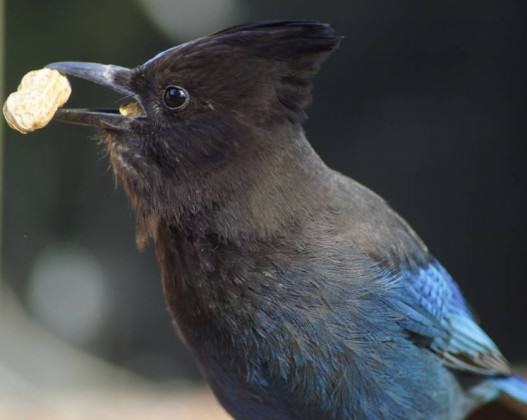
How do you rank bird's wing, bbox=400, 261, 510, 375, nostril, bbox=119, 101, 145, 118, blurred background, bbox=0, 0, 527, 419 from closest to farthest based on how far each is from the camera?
nostril, bbox=119, 101, 145, 118 < bird's wing, bbox=400, 261, 510, 375 < blurred background, bbox=0, 0, 527, 419

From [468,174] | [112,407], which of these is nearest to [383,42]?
[468,174]

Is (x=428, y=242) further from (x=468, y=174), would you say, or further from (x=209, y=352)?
(x=209, y=352)

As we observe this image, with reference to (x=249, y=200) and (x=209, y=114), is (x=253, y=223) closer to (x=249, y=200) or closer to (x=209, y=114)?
(x=249, y=200)

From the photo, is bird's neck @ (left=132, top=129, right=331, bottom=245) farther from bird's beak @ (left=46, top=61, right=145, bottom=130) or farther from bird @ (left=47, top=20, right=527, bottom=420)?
bird's beak @ (left=46, top=61, right=145, bottom=130)

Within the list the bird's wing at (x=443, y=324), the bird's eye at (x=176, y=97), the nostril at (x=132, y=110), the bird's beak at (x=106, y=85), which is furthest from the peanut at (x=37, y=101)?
the bird's wing at (x=443, y=324)

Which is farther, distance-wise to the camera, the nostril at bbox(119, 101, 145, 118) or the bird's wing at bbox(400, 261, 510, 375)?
the bird's wing at bbox(400, 261, 510, 375)

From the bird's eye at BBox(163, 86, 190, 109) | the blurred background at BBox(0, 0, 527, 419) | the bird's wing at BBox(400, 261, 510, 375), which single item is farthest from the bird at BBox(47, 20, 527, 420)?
the blurred background at BBox(0, 0, 527, 419)

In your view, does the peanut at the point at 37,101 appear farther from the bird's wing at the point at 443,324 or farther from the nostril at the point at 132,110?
the bird's wing at the point at 443,324
